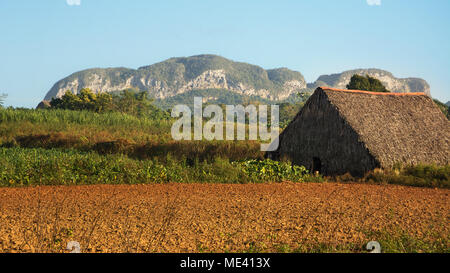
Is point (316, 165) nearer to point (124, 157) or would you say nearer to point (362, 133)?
point (362, 133)

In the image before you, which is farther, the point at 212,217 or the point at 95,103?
the point at 95,103

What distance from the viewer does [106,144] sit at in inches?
773

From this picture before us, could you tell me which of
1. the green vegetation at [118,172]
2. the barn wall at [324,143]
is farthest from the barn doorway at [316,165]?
the green vegetation at [118,172]

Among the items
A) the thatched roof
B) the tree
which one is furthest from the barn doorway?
the tree

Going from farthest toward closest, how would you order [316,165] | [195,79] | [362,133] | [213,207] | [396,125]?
[195,79] → [316,165] → [396,125] → [362,133] → [213,207]

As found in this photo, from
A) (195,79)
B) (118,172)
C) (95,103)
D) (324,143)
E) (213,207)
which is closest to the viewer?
(213,207)

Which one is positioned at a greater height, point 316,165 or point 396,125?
point 396,125

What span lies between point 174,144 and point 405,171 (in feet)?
34.6

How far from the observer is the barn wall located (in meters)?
12.5

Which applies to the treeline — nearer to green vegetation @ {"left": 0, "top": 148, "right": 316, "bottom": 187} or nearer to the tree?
the tree

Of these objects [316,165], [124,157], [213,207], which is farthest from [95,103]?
[213,207]

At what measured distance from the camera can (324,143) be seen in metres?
13.5

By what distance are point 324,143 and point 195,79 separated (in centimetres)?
17376

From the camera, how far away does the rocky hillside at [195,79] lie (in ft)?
584
